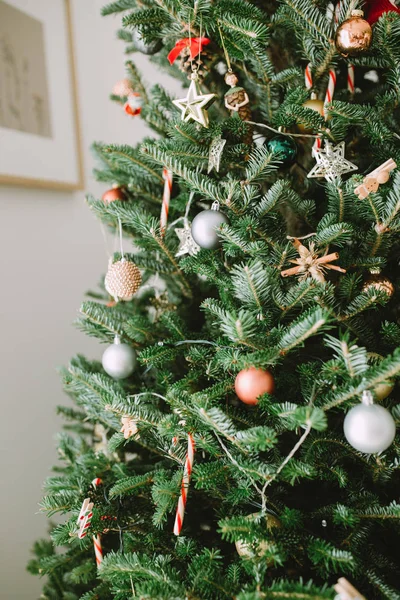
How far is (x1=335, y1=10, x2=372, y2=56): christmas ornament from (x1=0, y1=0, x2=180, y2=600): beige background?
2.73ft

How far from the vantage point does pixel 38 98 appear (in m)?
1.17

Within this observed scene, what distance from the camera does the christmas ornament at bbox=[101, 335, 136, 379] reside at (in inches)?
26.9

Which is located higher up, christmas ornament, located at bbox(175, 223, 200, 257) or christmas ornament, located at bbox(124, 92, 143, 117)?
christmas ornament, located at bbox(124, 92, 143, 117)

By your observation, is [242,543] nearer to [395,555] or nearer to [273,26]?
[395,555]

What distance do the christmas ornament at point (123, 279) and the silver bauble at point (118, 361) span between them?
0.08 meters

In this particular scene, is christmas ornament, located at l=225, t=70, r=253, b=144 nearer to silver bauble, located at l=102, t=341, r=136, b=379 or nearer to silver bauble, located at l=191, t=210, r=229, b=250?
silver bauble, located at l=191, t=210, r=229, b=250

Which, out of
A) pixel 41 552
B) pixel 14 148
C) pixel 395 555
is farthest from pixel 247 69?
pixel 41 552

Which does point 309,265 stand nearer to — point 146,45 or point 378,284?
point 378,284

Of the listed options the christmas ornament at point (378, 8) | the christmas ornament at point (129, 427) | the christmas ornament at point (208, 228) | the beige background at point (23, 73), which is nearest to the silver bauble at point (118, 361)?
the christmas ornament at point (129, 427)

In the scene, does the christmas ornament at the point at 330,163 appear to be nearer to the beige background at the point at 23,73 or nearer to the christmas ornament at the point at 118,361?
the christmas ornament at the point at 118,361

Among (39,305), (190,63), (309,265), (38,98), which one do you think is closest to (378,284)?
(309,265)

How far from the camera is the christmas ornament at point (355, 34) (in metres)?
0.57

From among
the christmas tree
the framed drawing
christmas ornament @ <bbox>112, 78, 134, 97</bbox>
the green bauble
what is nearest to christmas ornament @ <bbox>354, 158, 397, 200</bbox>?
the christmas tree

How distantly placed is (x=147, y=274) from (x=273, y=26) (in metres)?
0.44
